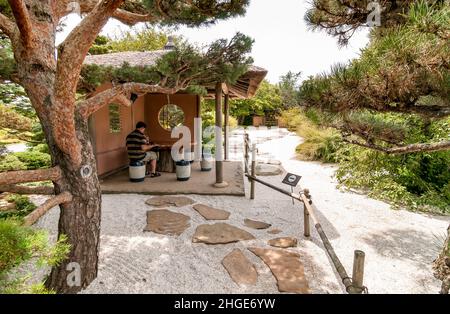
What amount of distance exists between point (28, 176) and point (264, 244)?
283 cm

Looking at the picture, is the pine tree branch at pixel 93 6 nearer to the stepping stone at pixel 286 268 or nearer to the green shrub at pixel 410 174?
the green shrub at pixel 410 174

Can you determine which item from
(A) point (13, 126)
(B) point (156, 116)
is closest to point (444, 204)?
(B) point (156, 116)

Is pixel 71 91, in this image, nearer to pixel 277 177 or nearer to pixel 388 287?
pixel 388 287

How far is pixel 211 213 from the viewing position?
14.7 feet

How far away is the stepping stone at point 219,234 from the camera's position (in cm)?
353

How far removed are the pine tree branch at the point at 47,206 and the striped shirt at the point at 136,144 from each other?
3.77 metres

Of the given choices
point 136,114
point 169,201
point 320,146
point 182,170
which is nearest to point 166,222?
point 169,201

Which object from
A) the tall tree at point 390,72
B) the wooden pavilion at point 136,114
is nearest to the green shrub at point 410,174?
the tall tree at point 390,72

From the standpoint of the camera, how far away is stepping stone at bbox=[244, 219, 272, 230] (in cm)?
405

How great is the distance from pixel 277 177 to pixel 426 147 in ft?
17.3

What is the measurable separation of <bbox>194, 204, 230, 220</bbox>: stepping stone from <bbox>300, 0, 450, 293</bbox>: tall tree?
7.95 feet

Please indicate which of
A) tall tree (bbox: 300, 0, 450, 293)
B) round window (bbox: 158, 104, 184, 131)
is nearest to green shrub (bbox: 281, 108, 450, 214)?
tall tree (bbox: 300, 0, 450, 293)

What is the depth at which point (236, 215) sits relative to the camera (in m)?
4.49

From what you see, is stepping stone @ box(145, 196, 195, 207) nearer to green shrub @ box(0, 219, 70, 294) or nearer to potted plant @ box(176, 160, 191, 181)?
potted plant @ box(176, 160, 191, 181)
